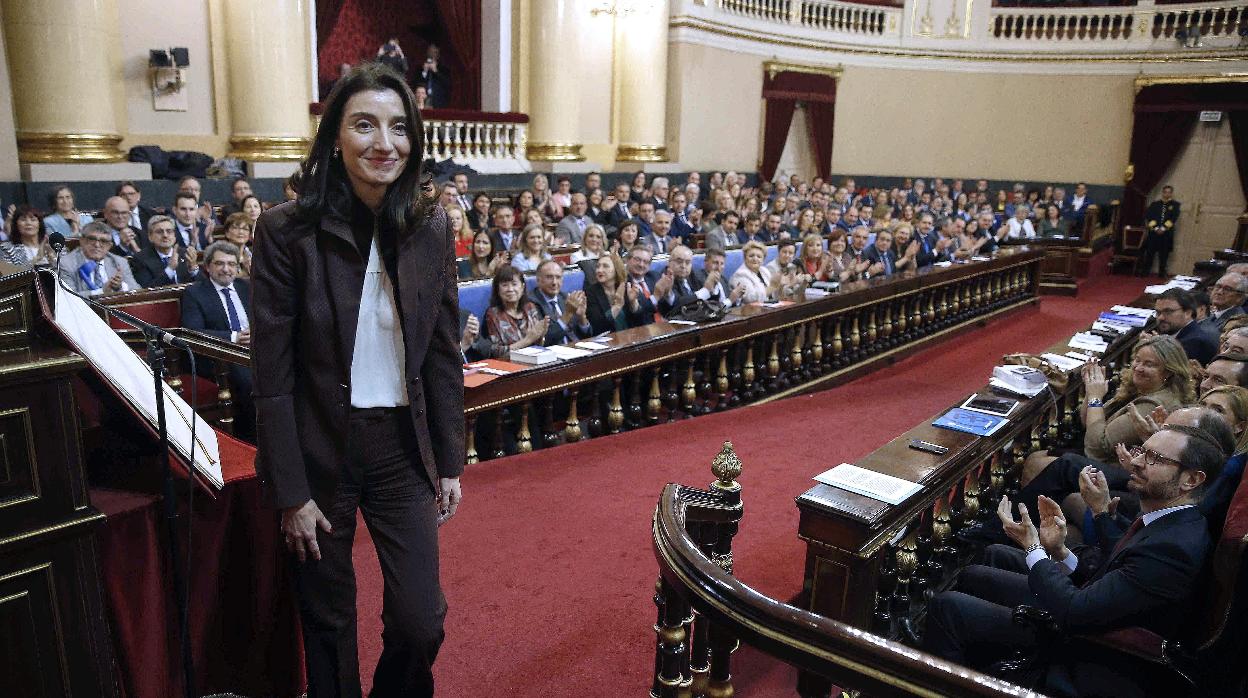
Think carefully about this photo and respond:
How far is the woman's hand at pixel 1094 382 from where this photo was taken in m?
3.70

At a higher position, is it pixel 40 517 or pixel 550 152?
pixel 550 152

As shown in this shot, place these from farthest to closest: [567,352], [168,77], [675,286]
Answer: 1. [168,77]
2. [675,286]
3. [567,352]

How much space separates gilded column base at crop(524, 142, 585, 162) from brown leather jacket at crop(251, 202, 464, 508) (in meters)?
9.60

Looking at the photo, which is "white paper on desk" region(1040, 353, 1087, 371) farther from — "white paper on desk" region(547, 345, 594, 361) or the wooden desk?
"white paper on desk" region(547, 345, 594, 361)

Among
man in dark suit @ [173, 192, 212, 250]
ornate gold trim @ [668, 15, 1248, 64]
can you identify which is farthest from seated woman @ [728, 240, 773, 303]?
ornate gold trim @ [668, 15, 1248, 64]

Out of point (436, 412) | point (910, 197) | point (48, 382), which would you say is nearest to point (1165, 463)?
point (436, 412)

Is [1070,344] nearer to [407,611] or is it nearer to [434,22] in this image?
[407,611]

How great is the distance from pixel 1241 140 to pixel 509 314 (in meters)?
13.5

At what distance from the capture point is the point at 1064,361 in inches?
164

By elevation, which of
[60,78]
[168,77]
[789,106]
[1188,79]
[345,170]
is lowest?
[345,170]

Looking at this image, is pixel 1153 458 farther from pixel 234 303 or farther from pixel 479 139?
pixel 479 139

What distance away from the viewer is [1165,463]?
2.25 metres

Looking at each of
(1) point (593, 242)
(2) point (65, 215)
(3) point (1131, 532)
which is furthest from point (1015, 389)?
(2) point (65, 215)

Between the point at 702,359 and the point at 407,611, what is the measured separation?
127 inches
